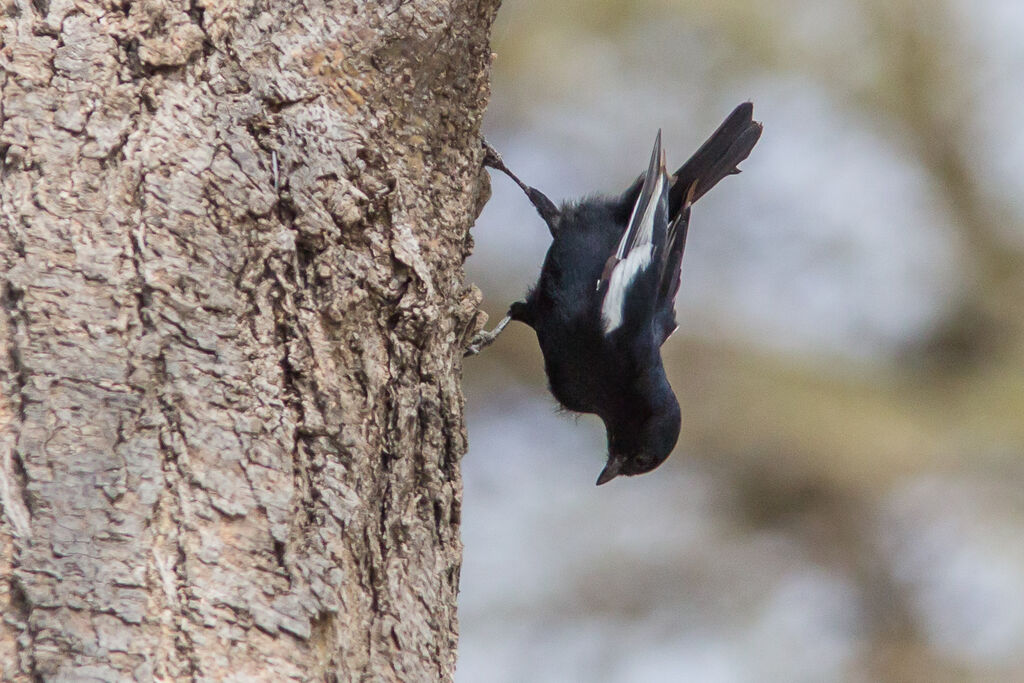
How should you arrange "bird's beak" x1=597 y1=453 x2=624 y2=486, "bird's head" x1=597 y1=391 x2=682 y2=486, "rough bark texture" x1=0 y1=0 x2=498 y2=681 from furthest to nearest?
1. "bird's beak" x1=597 y1=453 x2=624 y2=486
2. "bird's head" x1=597 y1=391 x2=682 y2=486
3. "rough bark texture" x1=0 y1=0 x2=498 y2=681

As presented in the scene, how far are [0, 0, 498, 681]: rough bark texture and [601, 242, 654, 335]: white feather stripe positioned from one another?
77.7 inches

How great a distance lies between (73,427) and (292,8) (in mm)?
1045

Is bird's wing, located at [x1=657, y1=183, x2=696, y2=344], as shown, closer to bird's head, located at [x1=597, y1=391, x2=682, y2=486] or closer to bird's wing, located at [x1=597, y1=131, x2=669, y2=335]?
bird's wing, located at [x1=597, y1=131, x2=669, y2=335]

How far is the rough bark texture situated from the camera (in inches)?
78.2

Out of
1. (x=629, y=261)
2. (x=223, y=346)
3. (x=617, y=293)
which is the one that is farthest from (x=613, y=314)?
(x=223, y=346)

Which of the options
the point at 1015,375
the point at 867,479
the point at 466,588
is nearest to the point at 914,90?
the point at 1015,375

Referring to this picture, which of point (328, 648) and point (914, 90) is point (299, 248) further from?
point (914, 90)

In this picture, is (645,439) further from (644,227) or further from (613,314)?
(644,227)

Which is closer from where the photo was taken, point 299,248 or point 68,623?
point 68,623

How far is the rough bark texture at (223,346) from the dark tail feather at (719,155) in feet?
9.06

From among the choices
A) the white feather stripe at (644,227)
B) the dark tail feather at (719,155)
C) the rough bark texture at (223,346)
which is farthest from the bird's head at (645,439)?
the rough bark texture at (223,346)

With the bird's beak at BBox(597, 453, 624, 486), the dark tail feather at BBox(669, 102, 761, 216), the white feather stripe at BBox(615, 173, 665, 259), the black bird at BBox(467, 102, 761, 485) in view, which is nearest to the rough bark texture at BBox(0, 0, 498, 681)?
the black bird at BBox(467, 102, 761, 485)

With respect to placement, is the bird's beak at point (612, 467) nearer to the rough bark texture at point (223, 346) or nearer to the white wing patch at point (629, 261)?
the white wing patch at point (629, 261)

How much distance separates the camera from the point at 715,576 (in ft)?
25.7
